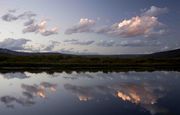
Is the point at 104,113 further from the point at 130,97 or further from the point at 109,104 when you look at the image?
the point at 130,97

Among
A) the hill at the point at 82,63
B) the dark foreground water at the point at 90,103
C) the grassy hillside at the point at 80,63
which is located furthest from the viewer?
the grassy hillside at the point at 80,63

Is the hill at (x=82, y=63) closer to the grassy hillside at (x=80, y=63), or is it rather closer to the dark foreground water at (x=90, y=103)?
the grassy hillside at (x=80, y=63)

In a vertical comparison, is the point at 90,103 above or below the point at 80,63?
below

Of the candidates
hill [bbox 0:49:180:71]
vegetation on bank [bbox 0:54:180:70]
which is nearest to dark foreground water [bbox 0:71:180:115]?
hill [bbox 0:49:180:71]

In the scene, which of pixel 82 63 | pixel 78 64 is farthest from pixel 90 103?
pixel 82 63

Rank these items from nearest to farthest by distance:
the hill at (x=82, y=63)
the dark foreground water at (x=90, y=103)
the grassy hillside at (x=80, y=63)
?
the dark foreground water at (x=90, y=103) → the hill at (x=82, y=63) → the grassy hillside at (x=80, y=63)

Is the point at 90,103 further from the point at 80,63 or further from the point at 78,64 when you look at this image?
the point at 80,63

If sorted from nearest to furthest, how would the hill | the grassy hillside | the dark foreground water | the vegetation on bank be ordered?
the dark foreground water
the hill
the vegetation on bank
the grassy hillside

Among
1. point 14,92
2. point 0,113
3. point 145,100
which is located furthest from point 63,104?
point 14,92

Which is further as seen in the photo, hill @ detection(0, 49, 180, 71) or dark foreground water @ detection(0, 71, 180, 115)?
hill @ detection(0, 49, 180, 71)

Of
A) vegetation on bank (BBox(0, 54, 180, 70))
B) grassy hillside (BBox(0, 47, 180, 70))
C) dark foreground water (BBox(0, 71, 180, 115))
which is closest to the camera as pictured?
dark foreground water (BBox(0, 71, 180, 115))

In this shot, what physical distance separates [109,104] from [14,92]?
23.5 feet

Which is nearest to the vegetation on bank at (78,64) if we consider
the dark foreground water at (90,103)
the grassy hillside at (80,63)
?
the grassy hillside at (80,63)

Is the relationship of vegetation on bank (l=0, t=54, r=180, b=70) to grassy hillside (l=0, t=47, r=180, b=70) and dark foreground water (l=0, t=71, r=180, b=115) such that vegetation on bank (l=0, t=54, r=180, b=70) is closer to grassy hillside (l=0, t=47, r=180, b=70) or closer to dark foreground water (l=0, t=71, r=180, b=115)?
grassy hillside (l=0, t=47, r=180, b=70)
